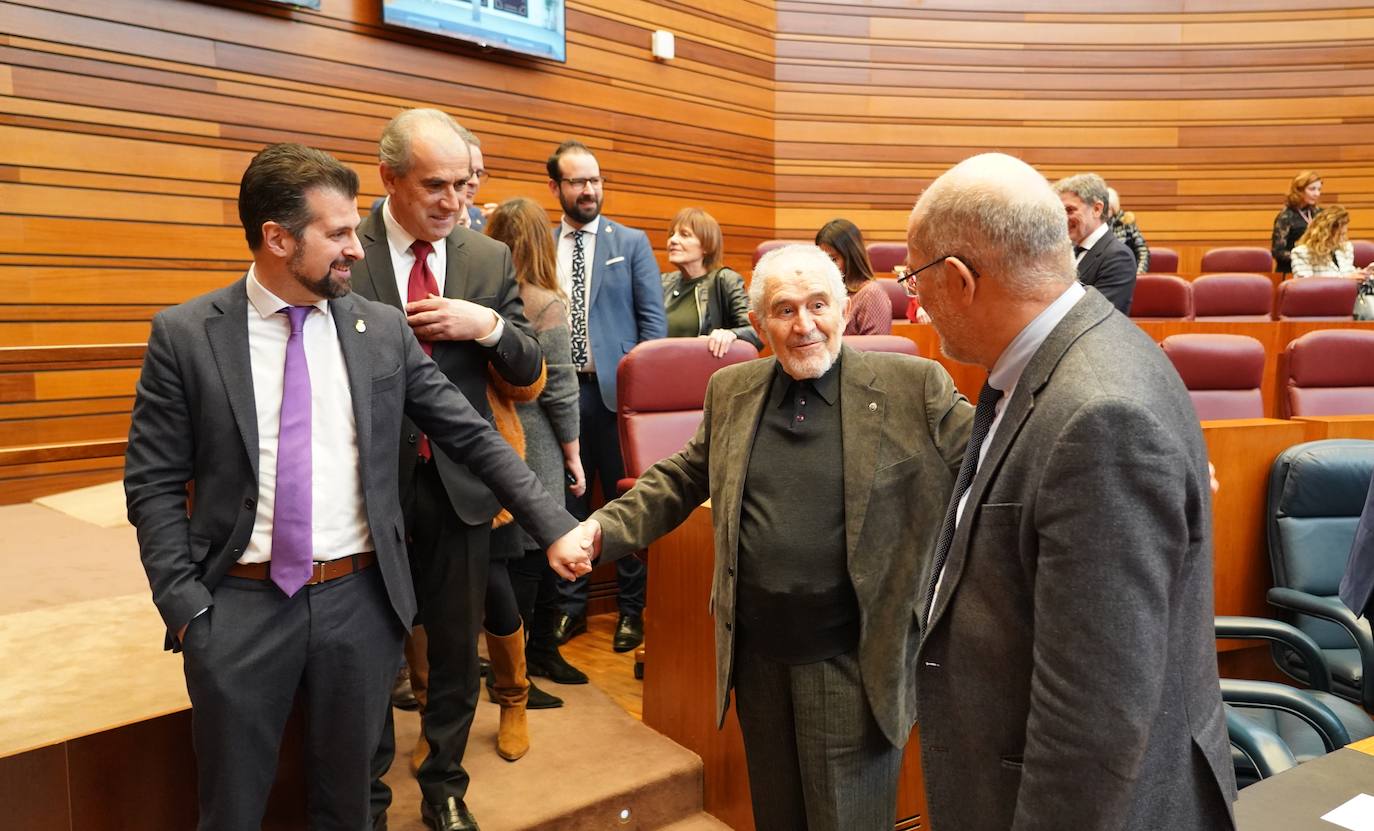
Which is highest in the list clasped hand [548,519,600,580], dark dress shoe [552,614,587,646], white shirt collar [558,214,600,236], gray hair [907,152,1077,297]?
white shirt collar [558,214,600,236]

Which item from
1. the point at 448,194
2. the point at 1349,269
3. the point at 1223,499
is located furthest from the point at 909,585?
the point at 1349,269

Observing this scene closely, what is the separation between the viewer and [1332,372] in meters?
3.06

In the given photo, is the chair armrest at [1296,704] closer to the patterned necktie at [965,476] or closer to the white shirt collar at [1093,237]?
the patterned necktie at [965,476]

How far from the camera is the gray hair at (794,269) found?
4.86 ft

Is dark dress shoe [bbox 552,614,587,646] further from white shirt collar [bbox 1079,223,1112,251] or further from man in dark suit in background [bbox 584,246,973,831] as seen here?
white shirt collar [bbox 1079,223,1112,251]

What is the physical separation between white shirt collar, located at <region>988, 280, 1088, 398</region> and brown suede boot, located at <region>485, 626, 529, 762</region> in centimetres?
139

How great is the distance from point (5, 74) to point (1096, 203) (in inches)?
141

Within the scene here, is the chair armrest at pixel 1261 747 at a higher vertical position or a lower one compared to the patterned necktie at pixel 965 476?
lower

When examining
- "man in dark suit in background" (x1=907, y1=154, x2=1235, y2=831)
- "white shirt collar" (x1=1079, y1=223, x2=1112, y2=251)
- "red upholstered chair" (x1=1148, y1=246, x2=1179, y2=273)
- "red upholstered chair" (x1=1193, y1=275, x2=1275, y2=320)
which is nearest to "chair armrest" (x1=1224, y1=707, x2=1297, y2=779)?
"man in dark suit in background" (x1=907, y1=154, x2=1235, y2=831)

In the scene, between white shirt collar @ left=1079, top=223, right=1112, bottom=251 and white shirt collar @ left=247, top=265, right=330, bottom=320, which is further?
white shirt collar @ left=1079, top=223, right=1112, bottom=251

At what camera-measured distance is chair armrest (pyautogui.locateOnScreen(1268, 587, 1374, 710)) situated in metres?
1.90

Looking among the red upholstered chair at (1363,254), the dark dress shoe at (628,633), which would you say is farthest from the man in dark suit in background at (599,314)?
the red upholstered chair at (1363,254)

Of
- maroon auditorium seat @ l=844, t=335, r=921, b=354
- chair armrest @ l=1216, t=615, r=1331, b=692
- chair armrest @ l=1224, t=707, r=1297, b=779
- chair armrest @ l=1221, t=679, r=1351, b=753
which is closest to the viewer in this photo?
chair armrest @ l=1224, t=707, r=1297, b=779

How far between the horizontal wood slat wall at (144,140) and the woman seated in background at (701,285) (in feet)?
5.92
